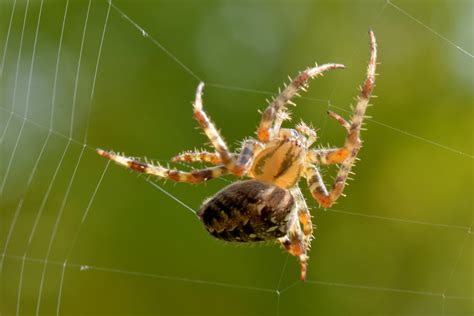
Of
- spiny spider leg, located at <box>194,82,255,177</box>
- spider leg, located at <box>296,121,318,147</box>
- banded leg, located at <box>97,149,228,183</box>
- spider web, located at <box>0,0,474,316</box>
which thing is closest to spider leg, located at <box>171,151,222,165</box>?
banded leg, located at <box>97,149,228,183</box>

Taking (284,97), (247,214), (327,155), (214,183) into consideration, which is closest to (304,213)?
(327,155)

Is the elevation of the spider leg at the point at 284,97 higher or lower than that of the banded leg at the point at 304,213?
higher

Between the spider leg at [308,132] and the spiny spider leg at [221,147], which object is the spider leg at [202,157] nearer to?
the spiny spider leg at [221,147]

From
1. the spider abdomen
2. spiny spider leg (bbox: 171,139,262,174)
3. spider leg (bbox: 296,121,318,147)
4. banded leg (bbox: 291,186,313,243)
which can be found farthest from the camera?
banded leg (bbox: 291,186,313,243)

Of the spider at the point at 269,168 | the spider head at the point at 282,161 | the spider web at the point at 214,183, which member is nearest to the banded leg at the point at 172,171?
the spider at the point at 269,168

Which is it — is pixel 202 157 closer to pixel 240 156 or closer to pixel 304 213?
pixel 240 156

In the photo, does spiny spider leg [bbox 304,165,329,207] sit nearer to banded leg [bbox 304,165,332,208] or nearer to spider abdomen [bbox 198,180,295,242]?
banded leg [bbox 304,165,332,208]

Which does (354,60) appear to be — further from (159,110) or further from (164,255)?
(164,255)
